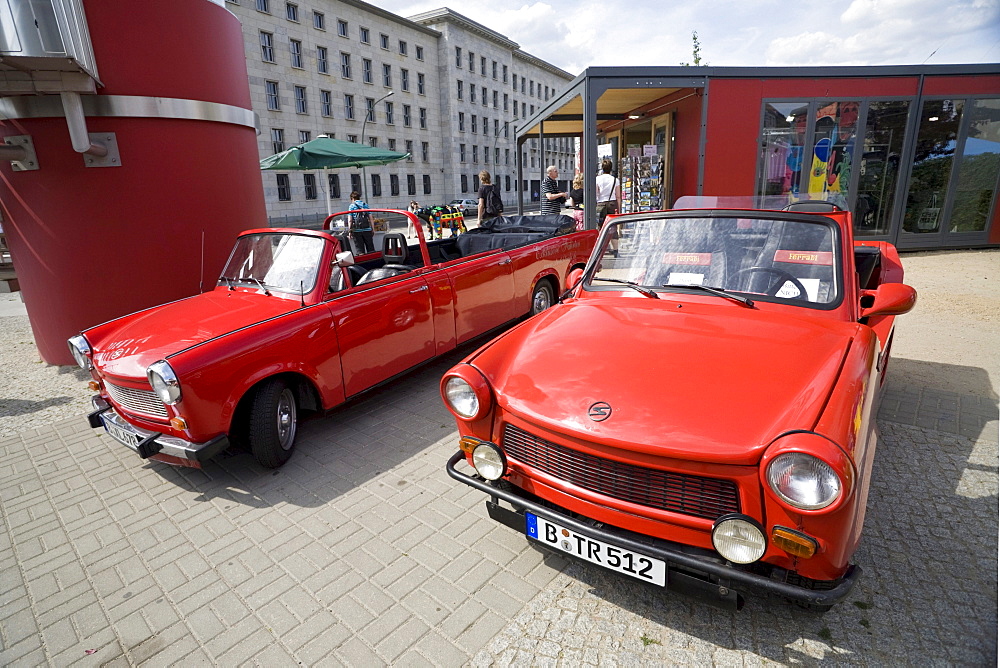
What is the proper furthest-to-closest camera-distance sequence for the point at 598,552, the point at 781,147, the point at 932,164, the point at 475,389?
the point at 932,164, the point at 781,147, the point at 475,389, the point at 598,552

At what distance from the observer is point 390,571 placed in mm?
2752

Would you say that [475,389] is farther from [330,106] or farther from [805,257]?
[330,106]

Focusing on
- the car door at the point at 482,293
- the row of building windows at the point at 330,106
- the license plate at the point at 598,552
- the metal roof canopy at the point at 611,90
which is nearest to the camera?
the license plate at the point at 598,552

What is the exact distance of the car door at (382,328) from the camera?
421cm

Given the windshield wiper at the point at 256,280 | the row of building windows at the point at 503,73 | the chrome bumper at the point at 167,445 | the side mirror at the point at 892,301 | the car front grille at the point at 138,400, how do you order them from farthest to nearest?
the row of building windows at the point at 503,73 → the windshield wiper at the point at 256,280 → the car front grille at the point at 138,400 → the chrome bumper at the point at 167,445 → the side mirror at the point at 892,301

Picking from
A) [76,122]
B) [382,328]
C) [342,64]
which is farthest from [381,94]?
[382,328]

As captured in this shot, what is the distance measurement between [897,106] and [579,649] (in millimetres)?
12724

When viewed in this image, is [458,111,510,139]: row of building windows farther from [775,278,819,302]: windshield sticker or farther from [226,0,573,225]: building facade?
[775,278,819,302]: windshield sticker

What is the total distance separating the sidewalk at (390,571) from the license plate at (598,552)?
1.25 ft

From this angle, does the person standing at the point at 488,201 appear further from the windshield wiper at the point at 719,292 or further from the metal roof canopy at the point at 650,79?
the windshield wiper at the point at 719,292

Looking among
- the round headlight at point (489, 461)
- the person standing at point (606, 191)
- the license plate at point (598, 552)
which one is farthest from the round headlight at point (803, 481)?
the person standing at point (606, 191)

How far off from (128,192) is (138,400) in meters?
3.57

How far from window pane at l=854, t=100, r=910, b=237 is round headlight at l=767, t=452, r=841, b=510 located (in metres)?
11.6

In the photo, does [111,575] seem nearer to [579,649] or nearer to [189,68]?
[579,649]
